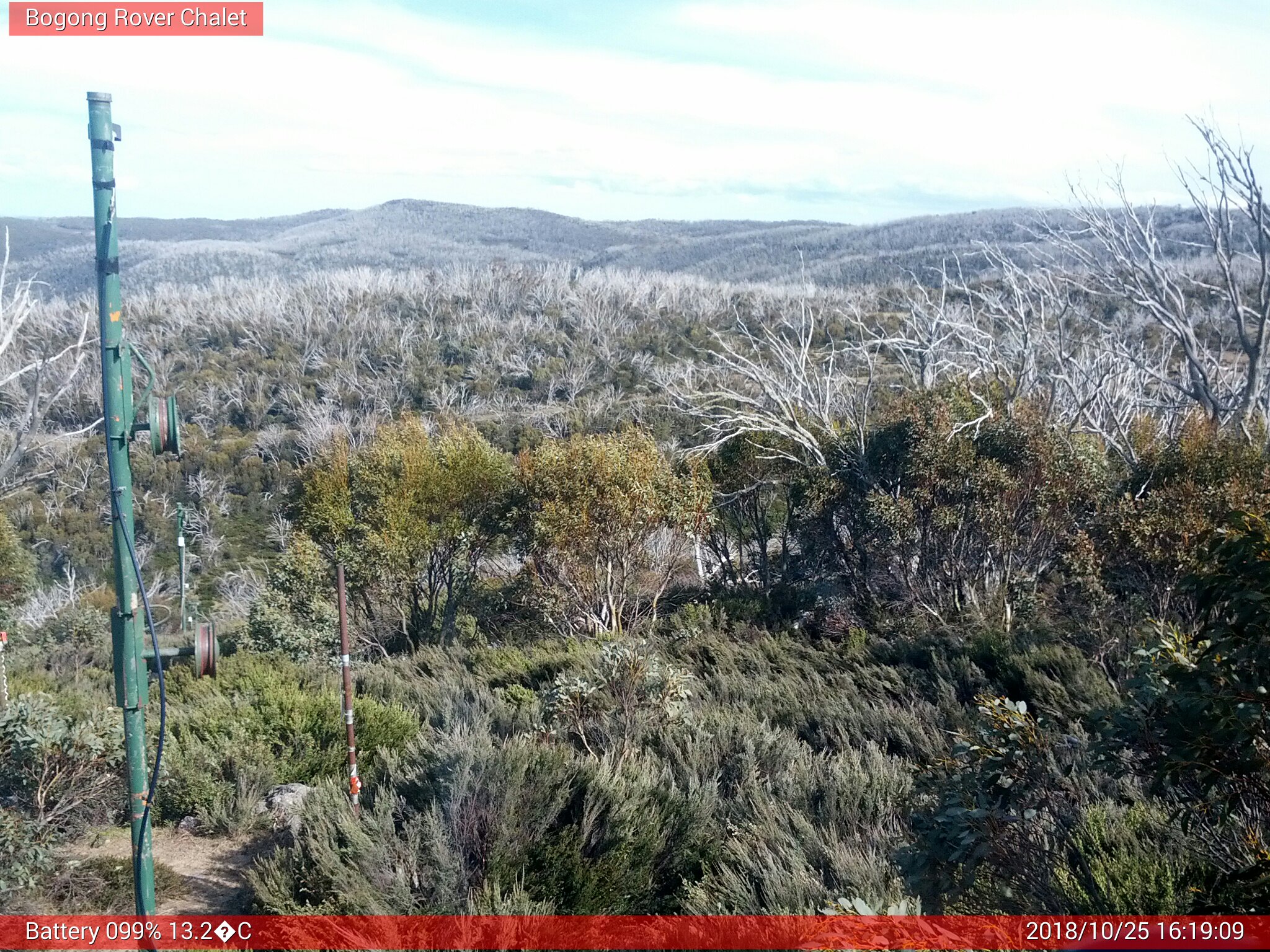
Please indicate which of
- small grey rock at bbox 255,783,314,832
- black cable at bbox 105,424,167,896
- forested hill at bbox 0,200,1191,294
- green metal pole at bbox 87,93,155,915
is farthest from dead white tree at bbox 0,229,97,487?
forested hill at bbox 0,200,1191,294

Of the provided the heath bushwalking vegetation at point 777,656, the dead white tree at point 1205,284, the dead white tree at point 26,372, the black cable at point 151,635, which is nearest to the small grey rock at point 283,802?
the heath bushwalking vegetation at point 777,656

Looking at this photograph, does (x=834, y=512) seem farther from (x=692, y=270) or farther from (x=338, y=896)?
(x=692, y=270)

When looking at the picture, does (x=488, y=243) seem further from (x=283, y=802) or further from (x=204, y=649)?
(x=204, y=649)

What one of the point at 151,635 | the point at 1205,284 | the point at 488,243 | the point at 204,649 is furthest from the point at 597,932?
the point at 488,243

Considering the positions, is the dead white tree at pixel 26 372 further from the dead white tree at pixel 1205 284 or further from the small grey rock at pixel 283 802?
the dead white tree at pixel 1205 284

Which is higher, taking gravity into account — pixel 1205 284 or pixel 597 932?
pixel 1205 284

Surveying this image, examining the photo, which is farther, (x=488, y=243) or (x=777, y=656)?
(x=488, y=243)

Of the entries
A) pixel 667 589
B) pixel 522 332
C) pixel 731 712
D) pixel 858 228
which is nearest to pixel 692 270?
pixel 858 228

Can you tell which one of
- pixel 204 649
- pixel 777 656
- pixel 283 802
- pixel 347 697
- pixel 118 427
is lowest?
pixel 777 656
